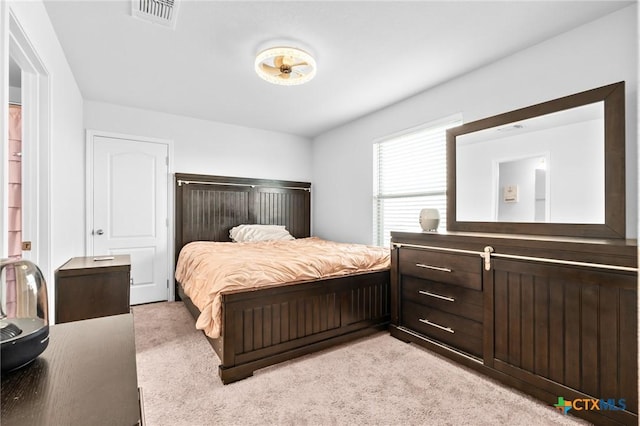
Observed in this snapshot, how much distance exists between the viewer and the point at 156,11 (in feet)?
6.40

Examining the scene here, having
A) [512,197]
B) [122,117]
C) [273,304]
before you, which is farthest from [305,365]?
[122,117]

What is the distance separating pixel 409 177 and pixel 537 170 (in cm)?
137

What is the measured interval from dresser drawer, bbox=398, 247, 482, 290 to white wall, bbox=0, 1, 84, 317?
2.70m

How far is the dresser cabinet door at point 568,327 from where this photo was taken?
1.49 metres

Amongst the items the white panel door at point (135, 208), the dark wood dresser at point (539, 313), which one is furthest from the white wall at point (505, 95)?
the white panel door at point (135, 208)

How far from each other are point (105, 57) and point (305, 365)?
9.82ft

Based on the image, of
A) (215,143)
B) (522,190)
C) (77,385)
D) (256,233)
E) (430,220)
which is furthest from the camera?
(215,143)

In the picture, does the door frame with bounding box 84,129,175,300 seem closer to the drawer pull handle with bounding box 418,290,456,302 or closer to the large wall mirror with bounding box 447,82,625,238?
the drawer pull handle with bounding box 418,290,456,302

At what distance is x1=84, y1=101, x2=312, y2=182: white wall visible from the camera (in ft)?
12.1

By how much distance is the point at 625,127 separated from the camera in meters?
1.85

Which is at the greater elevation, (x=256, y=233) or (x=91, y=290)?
(x=256, y=233)

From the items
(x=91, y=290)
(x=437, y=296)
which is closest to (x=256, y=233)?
(x=91, y=290)

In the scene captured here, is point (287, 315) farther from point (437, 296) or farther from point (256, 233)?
point (256, 233)

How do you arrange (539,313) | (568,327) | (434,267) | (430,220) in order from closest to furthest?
1. (568,327)
2. (539,313)
3. (434,267)
4. (430,220)
